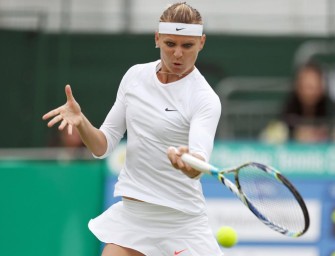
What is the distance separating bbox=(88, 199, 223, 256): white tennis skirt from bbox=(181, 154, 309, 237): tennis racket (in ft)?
1.40

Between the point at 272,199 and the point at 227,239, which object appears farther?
the point at 227,239

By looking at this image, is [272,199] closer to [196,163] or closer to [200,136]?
[200,136]

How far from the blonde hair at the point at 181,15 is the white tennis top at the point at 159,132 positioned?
1.01ft

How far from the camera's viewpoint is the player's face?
6.30 m

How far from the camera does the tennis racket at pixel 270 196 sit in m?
5.93

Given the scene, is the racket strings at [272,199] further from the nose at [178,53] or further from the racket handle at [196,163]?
the nose at [178,53]

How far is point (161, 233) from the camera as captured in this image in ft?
21.2

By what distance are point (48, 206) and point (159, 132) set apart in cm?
351

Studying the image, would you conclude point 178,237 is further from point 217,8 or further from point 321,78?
point 217,8

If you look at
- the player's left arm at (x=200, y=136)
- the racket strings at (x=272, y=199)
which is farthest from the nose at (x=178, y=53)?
the racket strings at (x=272, y=199)

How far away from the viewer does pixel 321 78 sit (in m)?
10.4

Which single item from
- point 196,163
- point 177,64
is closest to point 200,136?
point 196,163

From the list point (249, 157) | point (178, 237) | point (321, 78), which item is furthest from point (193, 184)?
point (321, 78)

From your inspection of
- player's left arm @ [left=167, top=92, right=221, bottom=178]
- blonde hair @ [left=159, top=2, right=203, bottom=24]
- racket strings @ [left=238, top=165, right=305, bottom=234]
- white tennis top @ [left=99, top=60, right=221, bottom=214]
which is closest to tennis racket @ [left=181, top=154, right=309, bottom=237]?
racket strings @ [left=238, top=165, right=305, bottom=234]
